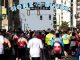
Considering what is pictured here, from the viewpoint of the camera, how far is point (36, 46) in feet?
51.1

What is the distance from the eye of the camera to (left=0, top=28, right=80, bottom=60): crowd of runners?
51.0 ft

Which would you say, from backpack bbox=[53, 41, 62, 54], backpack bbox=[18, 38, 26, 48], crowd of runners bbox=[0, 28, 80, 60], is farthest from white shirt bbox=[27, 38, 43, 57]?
backpack bbox=[18, 38, 26, 48]

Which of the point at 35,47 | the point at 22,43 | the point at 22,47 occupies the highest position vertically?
the point at 35,47

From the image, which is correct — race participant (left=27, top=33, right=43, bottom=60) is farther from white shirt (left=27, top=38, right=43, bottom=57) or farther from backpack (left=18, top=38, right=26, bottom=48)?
backpack (left=18, top=38, right=26, bottom=48)

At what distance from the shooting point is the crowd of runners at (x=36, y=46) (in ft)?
51.0

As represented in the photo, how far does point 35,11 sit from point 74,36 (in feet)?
443

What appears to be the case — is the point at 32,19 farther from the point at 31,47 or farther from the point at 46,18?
the point at 31,47

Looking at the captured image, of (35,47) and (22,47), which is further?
(22,47)

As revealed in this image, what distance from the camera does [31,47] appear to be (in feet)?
51.7

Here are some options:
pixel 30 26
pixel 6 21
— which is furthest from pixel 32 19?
pixel 6 21

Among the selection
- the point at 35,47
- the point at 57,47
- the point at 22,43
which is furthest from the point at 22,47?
the point at 35,47

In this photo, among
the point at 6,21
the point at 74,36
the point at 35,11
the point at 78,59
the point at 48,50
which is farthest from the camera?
the point at 35,11

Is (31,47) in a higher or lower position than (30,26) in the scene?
higher

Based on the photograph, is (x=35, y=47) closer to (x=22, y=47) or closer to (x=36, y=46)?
(x=36, y=46)
